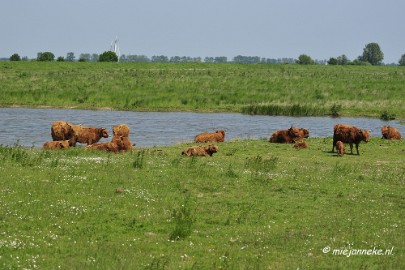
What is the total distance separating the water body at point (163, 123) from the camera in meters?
34.3

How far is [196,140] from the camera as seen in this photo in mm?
30125

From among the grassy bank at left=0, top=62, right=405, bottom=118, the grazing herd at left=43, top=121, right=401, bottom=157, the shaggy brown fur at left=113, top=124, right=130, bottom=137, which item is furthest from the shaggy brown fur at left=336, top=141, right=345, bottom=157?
the grassy bank at left=0, top=62, right=405, bottom=118

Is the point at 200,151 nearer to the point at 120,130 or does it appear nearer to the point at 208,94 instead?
the point at 120,130

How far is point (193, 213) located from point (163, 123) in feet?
92.2

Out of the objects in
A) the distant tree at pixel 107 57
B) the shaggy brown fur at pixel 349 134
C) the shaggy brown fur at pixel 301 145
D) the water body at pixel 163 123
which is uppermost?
the distant tree at pixel 107 57

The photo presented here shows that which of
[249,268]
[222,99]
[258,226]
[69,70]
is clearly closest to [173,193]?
[258,226]

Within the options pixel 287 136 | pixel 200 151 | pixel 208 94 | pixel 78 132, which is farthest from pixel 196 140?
pixel 208 94

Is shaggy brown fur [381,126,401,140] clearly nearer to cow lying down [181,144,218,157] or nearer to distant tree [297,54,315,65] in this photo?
cow lying down [181,144,218,157]

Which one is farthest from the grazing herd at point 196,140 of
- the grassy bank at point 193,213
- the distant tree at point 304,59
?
the distant tree at point 304,59

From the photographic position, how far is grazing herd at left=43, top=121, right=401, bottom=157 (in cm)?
2500

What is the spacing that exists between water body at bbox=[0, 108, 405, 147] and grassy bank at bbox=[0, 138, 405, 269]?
1148 centimetres

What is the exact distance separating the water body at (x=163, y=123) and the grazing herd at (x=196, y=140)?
1.99 meters

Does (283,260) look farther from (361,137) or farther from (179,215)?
(361,137)

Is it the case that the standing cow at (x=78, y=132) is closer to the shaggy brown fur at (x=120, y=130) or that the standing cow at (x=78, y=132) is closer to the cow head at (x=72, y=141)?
the cow head at (x=72, y=141)
